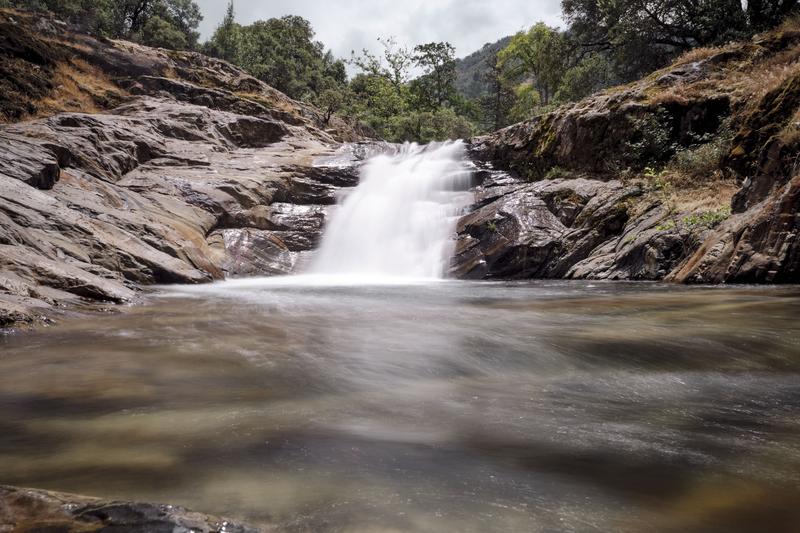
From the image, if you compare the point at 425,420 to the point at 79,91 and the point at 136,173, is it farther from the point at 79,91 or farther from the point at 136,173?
the point at 79,91

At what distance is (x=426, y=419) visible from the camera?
2.67 metres

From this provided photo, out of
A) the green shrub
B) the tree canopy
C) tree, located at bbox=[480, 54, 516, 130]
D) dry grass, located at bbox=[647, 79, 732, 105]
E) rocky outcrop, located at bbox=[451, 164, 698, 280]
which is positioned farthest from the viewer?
tree, located at bbox=[480, 54, 516, 130]

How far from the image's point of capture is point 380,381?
3465 mm

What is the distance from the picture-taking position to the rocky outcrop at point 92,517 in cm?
133

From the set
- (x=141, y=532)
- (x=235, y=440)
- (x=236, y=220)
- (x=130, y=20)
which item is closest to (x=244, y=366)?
(x=235, y=440)

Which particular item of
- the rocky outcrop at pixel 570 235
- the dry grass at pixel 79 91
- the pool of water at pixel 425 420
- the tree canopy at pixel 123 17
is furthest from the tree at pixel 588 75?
the tree canopy at pixel 123 17

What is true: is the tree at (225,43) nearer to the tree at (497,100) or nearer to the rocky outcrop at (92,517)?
the tree at (497,100)

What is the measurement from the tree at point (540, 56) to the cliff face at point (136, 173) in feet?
49.6

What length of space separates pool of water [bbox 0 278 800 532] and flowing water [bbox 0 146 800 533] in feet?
Result: 0.04

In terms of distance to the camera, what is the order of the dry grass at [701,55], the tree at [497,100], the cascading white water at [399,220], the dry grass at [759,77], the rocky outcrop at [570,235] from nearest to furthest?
the rocky outcrop at [570,235]
the dry grass at [759,77]
the dry grass at [701,55]
the cascading white water at [399,220]
the tree at [497,100]

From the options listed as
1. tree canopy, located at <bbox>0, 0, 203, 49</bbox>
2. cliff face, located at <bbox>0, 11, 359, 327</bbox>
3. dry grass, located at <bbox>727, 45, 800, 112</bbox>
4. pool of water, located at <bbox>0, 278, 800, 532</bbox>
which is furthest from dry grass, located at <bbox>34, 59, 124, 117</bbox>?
dry grass, located at <bbox>727, 45, 800, 112</bbox>

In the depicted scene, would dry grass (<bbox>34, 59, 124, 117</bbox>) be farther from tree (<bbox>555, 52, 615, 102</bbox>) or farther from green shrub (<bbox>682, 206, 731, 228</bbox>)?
tree (<bbox>555, 52, 615, 102</bbox>)

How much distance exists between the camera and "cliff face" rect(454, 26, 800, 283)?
8.40 meters

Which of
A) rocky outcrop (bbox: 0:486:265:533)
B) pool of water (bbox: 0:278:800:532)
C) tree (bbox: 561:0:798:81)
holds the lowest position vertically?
pool of water (bbox: 0:278:800:532)
